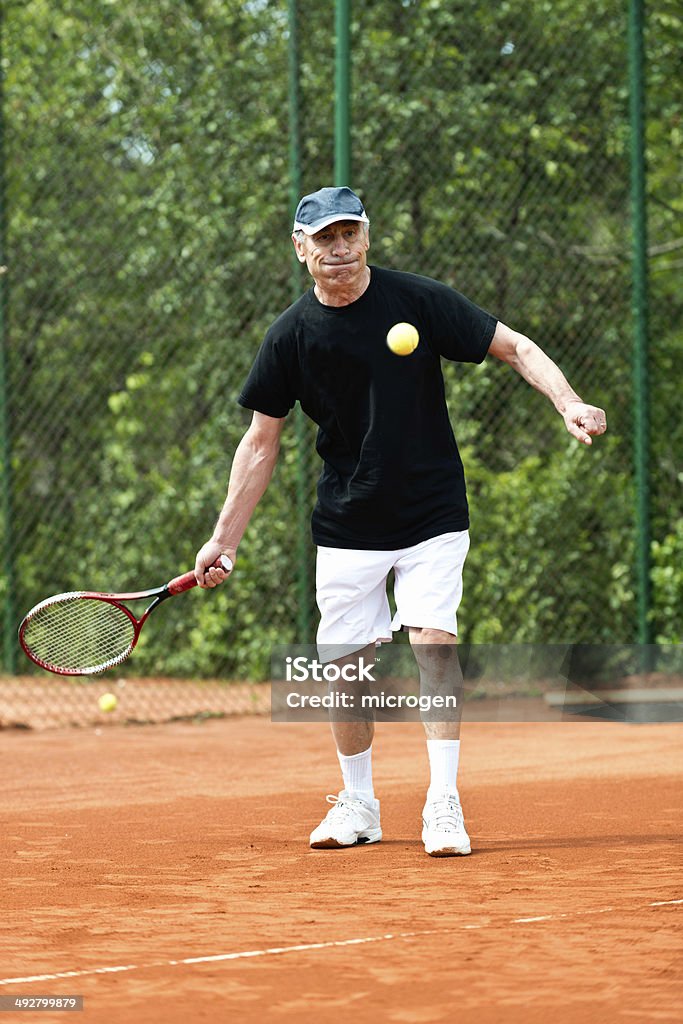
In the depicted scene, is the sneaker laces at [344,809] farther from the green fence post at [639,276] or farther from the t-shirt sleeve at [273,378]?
the green fence post at [639,276]

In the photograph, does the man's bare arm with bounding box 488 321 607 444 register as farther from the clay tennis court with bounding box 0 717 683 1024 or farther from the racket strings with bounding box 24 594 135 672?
the racket strings with bounding box 24 594 135 672

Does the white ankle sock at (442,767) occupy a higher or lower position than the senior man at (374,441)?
lower

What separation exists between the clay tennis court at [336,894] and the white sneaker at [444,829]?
5 centimetres

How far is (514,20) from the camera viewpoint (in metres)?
8.80

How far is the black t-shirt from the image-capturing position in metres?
4.44

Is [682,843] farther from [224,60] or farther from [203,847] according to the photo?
[224,60]

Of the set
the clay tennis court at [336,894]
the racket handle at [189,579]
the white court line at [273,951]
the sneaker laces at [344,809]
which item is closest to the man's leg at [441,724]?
the clay tennis court at [336,894]

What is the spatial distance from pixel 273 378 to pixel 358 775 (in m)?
1.20

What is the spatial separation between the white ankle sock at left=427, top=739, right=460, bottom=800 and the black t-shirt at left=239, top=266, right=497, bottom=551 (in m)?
0.58

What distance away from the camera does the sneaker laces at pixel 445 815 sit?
169 inches

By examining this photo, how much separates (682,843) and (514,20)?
5747 mm

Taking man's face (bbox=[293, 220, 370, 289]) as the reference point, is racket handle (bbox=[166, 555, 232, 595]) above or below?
below

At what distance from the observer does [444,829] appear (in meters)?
4.29

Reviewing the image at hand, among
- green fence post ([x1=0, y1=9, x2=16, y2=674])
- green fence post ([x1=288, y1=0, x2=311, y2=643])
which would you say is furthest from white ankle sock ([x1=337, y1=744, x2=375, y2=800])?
green fence post ([x1=0, y1=9, x2=16, y2=674])
